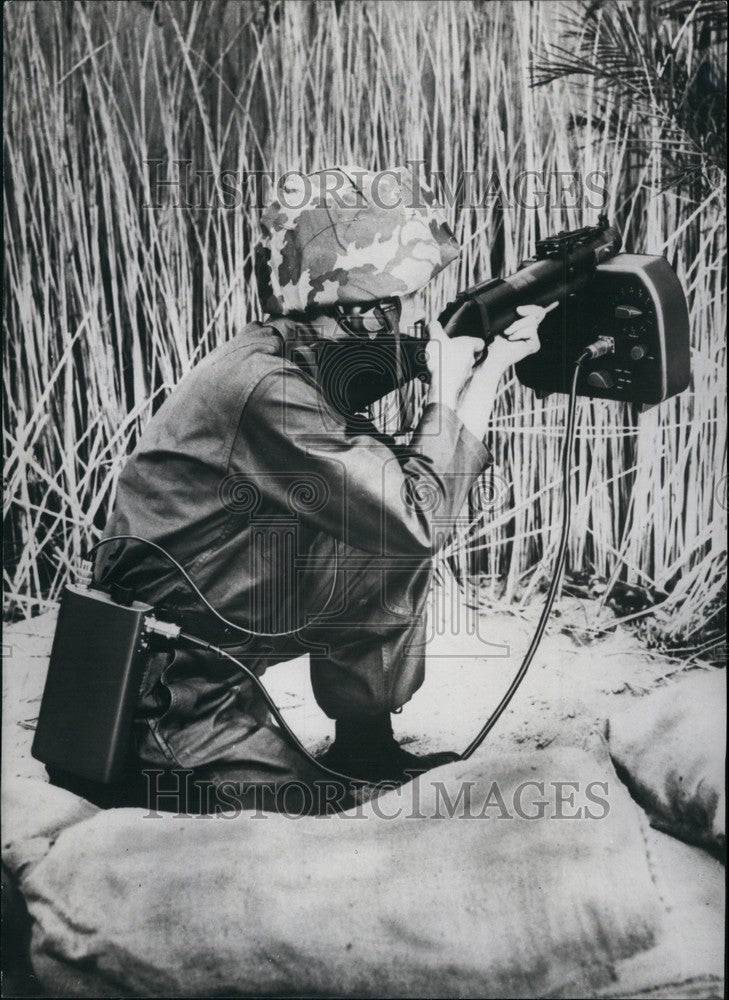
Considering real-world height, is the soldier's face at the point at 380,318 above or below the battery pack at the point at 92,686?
above

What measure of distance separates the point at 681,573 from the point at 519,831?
0.58 meters

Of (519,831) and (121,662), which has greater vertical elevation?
(121,662)

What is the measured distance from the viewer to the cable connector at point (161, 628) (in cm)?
159

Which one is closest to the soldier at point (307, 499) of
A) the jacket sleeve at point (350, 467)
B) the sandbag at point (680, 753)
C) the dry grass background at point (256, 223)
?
the jacket sleeve at point (350, 467)

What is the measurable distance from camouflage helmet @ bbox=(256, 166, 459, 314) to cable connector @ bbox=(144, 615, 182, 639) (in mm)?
598

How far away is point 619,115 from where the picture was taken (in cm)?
165

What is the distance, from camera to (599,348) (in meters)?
1.58

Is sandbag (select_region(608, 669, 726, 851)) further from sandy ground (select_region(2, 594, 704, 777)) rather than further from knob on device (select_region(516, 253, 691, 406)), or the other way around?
knob on device (select_region(516, 253, 691, 406))

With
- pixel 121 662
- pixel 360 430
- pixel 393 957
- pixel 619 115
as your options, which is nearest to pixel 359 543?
pixel 360 430

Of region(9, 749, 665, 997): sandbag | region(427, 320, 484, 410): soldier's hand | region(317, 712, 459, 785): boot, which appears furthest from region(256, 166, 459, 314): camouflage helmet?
region(9, 749, 665, 997): sandbag

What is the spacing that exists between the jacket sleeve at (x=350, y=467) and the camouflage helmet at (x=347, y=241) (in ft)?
0.53

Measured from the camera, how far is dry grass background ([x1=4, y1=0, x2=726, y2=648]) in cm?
165

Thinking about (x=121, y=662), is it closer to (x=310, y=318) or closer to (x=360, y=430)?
(x=360, y=430)

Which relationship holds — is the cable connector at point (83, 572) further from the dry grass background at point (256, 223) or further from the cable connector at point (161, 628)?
the cable connector at point (161, 628)
